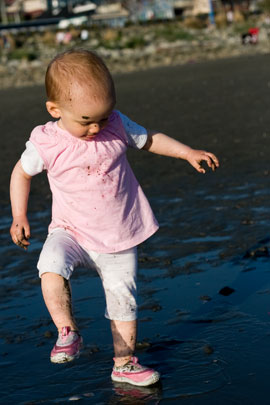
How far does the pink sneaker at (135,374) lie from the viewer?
3328mm

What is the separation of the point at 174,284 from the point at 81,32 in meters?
42.4

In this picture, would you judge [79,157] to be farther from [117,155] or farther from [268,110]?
[268,110]

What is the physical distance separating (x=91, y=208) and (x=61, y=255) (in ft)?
1.01

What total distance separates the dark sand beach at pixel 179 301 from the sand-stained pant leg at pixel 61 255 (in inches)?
21.5

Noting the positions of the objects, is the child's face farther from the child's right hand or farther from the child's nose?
the child's right hand

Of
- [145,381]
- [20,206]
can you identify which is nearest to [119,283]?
[145,381]

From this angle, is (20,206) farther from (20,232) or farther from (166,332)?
(166,332)

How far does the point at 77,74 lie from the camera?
10.5 ft

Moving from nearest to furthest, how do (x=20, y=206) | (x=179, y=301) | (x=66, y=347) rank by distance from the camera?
(x=66, y=347)
(x=20, y=206)
(x=179, y=301)

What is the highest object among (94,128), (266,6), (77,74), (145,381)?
(77,74)

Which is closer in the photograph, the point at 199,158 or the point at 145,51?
the point at 199,158

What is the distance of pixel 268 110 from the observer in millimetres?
12773

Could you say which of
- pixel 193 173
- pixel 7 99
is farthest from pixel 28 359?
pixel 7 99

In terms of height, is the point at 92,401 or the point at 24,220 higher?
the point at 24,220
